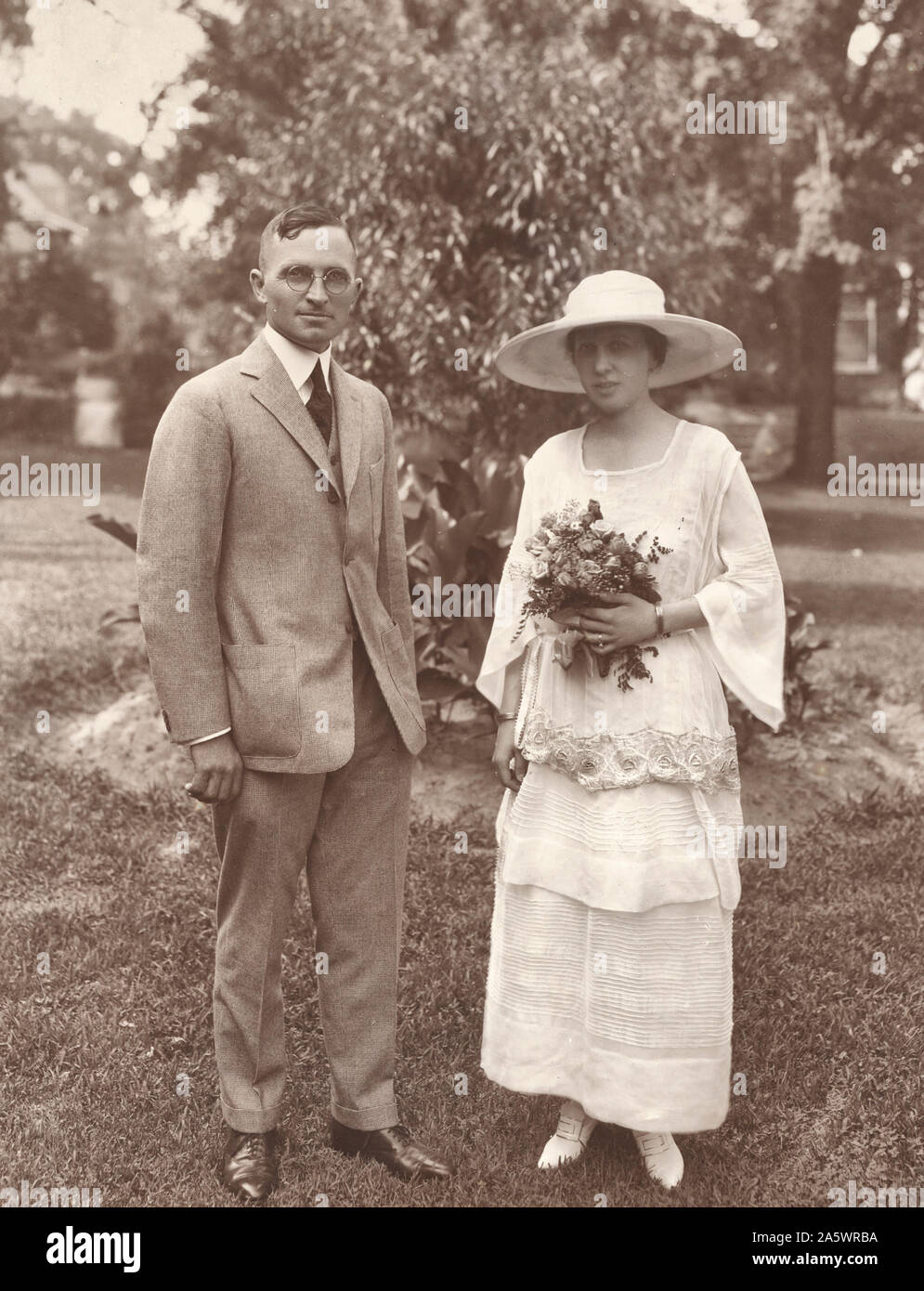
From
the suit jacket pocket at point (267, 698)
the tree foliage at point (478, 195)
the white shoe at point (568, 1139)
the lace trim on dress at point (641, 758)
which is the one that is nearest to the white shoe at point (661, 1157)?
the white shoe at point (568, 1139)

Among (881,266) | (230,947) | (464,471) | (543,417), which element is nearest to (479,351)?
(543,417)

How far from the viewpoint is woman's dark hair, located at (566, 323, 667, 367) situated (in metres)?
3.34

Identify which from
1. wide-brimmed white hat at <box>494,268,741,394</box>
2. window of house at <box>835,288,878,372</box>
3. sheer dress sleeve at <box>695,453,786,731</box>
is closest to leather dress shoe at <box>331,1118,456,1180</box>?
sheer dress sleeve at <box>695,453,786,731</box>

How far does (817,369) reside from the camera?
14.3 meters

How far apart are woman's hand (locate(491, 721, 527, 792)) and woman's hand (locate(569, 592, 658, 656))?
0.40 meters

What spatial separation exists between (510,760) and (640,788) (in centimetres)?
41

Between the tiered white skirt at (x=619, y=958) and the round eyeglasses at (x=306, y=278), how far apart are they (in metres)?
1.35

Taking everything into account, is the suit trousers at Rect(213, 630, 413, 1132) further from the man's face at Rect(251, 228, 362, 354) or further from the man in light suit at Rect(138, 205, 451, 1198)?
the man's face at Rect(251, 228, 362, 354)

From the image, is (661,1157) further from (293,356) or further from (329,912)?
(293,356)

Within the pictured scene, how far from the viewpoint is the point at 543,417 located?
9.16 metres

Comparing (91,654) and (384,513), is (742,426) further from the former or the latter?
(384,513)

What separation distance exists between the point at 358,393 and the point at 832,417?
488 inches

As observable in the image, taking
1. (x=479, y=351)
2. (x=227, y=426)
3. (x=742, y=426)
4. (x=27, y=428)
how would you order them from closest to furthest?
(x=227, y=426), (x=479, y=351), (x=27, y=428), (x=742, y=426)

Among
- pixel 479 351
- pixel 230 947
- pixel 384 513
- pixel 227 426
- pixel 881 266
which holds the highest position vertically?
pixel 881 266
